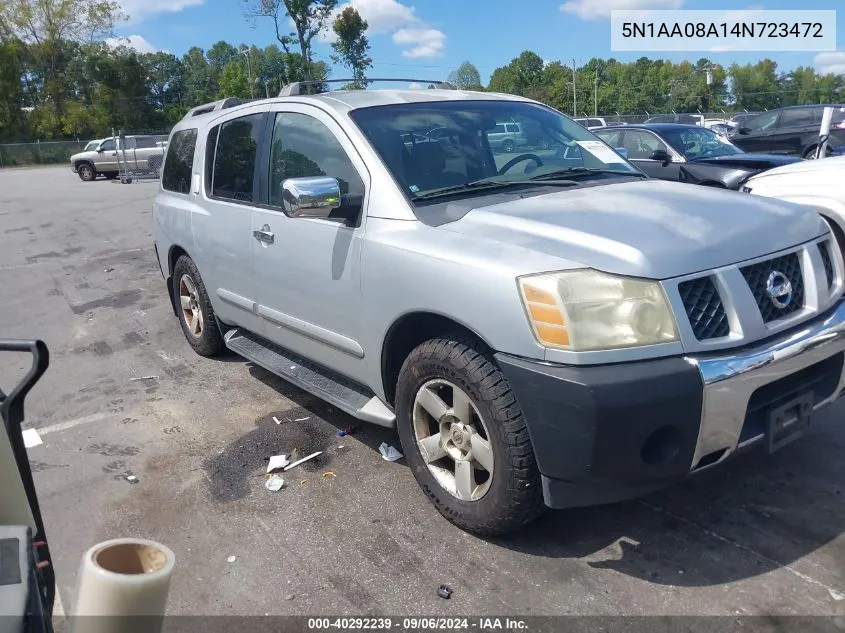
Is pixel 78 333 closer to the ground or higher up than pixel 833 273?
closer to the ground

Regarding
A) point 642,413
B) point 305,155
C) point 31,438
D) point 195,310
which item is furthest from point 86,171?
point 642,413

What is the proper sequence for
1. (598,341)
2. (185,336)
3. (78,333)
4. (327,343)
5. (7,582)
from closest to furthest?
(7,582) → (598,341) → (327,343) → (185,336) → (78,333)

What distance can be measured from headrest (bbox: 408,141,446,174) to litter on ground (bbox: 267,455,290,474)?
5.64 feet

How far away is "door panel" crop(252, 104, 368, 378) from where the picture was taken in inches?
138

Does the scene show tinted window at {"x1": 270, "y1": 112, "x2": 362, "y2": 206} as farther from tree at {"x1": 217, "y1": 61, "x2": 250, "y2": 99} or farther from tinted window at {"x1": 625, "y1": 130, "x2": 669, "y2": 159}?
tree at {"x1": 217, "y1": 61, "x2": 250, "y2": 99}

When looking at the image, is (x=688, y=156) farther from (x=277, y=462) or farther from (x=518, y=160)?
(x=277, y=462)

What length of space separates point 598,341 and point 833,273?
1.47 meters

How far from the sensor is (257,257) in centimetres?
423

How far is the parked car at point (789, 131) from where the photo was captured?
1551 cm

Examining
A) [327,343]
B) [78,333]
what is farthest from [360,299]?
[78,333]

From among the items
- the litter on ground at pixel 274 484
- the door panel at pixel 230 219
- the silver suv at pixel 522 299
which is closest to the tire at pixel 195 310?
the door panel at pixel 230 219

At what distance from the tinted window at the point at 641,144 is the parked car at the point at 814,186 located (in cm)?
360

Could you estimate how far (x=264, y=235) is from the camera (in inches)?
163

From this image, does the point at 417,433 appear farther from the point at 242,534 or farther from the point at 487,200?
the point at 487,200
